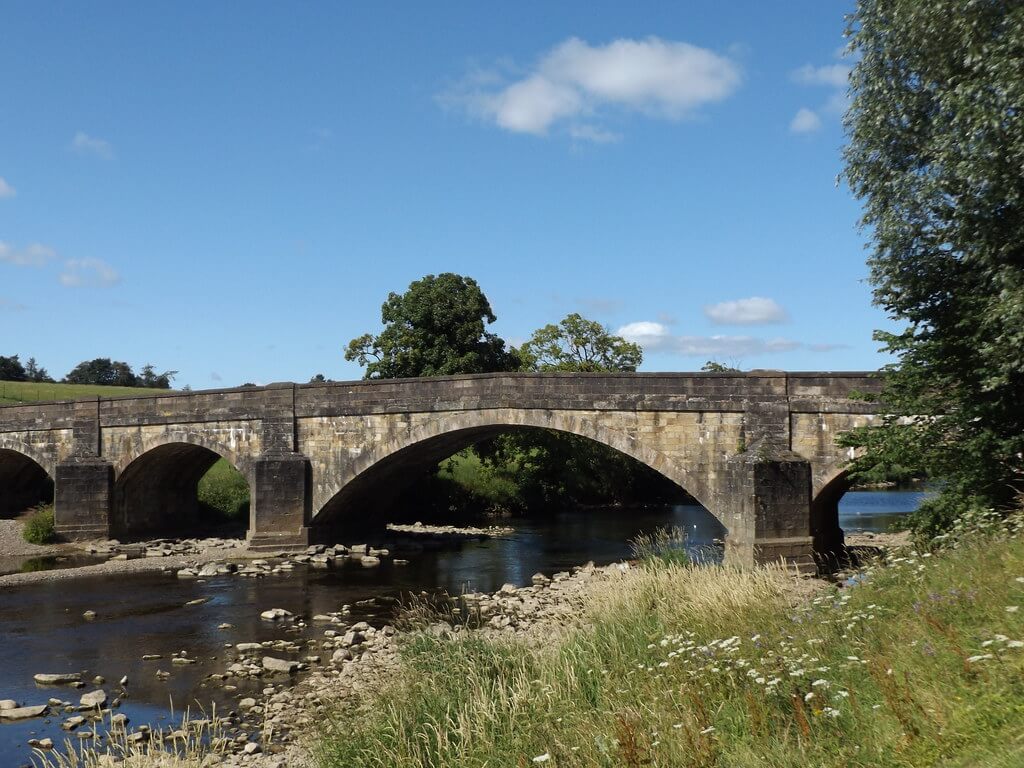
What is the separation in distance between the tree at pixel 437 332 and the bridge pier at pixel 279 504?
1226 cm

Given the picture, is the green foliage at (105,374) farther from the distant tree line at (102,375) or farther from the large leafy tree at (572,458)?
the large leafy tree at (572,458)

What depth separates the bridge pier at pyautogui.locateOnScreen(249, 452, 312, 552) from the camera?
22.7m

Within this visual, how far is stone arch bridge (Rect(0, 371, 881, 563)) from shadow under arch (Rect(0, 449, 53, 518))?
15 cm

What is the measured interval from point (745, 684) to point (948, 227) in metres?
6.99

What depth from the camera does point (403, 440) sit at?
21.5m

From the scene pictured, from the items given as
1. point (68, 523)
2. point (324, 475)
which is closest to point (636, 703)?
point (324, 475)

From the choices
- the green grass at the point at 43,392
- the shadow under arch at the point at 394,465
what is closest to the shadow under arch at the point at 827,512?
the shadow under arch at the point at 394,465

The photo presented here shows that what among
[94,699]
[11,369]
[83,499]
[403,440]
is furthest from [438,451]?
[11,369]

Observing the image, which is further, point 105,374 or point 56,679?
point 105,374

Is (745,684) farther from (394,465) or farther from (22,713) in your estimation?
(394,465)

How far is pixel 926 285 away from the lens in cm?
1074

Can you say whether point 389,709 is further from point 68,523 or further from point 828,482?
point 68,523

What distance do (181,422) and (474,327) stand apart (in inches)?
531

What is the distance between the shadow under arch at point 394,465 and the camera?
20345mm
